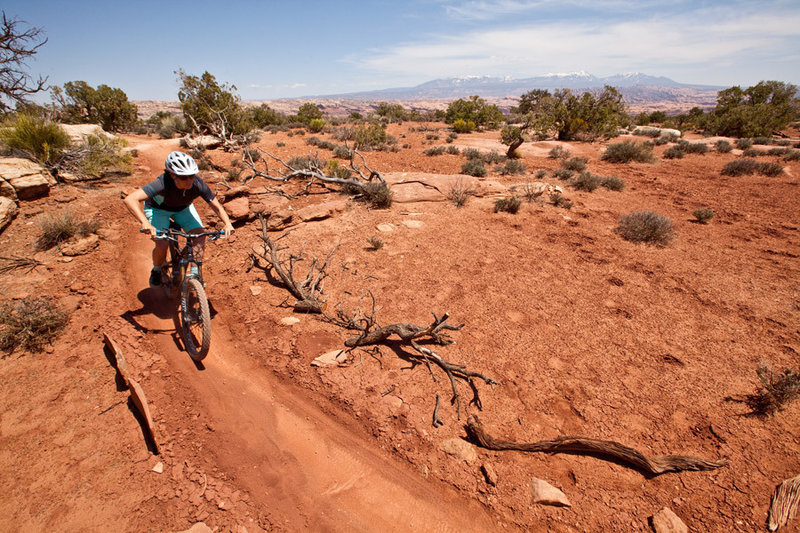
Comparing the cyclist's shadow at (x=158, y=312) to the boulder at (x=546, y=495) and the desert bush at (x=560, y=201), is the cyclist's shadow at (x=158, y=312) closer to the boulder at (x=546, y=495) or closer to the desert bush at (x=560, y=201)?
the boulder at (x=546, y=495)

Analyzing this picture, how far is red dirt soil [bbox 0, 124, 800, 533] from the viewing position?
2537mm

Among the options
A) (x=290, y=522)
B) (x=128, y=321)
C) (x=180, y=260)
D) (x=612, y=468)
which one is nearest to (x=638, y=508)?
(x=612, y=468)

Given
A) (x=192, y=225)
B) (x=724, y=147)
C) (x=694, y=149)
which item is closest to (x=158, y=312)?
(x=192, y=225)

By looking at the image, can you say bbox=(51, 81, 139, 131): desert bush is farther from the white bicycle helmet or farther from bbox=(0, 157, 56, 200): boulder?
the white bicycle helmet

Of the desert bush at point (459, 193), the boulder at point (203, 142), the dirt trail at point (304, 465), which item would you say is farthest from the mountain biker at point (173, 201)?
the boulder at point (203, 142)

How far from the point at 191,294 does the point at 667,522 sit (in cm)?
503

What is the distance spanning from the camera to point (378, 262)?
5.99 metres

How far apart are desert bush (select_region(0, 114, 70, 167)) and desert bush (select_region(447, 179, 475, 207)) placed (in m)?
10.5

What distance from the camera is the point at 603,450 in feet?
9.22

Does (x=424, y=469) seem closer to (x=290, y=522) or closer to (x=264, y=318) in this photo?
(x=290, y=522)

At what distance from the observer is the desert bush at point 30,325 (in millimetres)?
3773

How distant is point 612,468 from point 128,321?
5.89 meters

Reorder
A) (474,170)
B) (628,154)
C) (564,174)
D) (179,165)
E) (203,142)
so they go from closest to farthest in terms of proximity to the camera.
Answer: (179,165) → (564,174) → (474,170) → (628,154) → (203,142)

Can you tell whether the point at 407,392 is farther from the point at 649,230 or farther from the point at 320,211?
the point at 649,230
